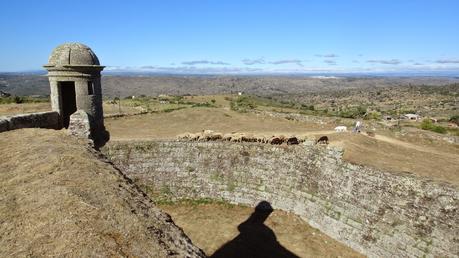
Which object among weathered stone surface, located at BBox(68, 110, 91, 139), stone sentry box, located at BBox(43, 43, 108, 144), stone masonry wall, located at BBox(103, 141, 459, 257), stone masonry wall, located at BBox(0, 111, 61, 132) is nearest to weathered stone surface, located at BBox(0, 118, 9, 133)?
stone masonry wall, located at BBox(0, 111, 61, 132)

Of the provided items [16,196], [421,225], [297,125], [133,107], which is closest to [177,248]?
[16,196]

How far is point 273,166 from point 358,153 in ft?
10.9

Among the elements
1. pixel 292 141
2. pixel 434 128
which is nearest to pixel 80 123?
pixel 292 141

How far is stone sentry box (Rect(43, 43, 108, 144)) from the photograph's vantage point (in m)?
13.3

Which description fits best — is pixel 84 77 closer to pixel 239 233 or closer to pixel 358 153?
pixel 239 233

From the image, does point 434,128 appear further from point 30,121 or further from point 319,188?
point 30,121

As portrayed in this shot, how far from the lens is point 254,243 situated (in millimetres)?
11852

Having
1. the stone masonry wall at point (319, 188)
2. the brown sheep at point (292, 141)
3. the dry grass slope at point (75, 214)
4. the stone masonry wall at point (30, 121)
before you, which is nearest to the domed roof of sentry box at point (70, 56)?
the stone masonry wall at point (30, 121)

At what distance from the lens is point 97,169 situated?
6.17m

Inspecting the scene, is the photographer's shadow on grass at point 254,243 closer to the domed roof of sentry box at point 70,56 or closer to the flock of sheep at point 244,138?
the flock of sheep at point 244,138

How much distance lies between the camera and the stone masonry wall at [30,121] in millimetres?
9734

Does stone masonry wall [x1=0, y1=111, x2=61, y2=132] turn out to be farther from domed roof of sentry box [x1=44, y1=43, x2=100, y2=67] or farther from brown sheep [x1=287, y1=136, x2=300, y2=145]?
brown sheep [x1=287, y1=136, x2=300, y2=145]

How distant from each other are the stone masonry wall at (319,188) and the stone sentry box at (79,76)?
1958 millimetres

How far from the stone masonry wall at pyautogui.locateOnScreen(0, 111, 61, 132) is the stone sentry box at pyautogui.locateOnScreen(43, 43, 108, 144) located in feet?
1.83
